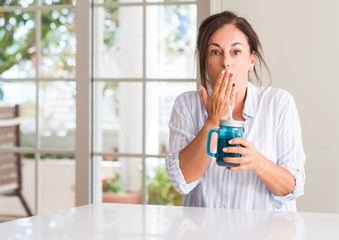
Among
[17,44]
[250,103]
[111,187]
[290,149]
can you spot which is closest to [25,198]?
[111,187]

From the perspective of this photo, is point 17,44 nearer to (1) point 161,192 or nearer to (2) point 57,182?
(2) point 57,182

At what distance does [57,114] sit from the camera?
676 cm

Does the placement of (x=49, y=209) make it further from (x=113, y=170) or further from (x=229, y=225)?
(x=229, y=225)

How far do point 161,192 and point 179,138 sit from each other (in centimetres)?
353

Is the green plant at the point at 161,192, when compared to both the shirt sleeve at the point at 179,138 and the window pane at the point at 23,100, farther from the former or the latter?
the shirt sleeve at the point at 179,138

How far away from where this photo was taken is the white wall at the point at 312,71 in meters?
2.33

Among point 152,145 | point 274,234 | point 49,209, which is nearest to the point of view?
point 274,234

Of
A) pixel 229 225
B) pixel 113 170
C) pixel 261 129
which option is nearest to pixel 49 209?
pixel 113 170

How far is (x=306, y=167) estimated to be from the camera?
2348mm

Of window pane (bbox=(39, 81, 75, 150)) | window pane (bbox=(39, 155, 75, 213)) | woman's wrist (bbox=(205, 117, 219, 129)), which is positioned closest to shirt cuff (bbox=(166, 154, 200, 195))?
woman's wrist (bbox=(205, 117, 219, 129))

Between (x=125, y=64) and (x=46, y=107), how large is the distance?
220cm

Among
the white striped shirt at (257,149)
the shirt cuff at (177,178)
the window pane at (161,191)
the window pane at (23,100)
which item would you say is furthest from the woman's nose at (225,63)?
the window pane at (23,100)

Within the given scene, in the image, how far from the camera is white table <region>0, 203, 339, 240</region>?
99 cm

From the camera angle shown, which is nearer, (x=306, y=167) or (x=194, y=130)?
(x=194, y=130)
